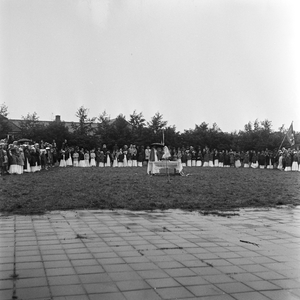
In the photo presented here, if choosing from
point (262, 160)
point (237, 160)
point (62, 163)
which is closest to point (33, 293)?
point (62, 163)

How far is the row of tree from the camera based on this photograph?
50.5 metres

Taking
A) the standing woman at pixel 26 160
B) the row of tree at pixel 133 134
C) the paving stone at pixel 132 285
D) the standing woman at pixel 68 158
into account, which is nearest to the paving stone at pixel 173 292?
the paving stone at pixel 132 285

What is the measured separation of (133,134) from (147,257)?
47.2 meters

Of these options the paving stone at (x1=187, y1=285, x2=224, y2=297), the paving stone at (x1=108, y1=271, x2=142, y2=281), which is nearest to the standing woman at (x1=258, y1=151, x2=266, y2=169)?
the paving stone at (x1=108, y1=271, x2=142, y2=281)

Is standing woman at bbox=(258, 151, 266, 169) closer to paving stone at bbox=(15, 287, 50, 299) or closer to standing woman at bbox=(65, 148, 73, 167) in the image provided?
standing woman at bbox=(65, 148, 73, 167)

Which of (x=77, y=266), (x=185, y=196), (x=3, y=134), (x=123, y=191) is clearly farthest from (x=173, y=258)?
(x=3, y=134)

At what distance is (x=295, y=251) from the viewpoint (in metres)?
6.12

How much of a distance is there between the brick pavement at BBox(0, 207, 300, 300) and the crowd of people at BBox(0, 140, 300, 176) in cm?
1488

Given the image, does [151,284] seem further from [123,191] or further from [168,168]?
[168,168]

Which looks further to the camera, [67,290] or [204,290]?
[204,290]

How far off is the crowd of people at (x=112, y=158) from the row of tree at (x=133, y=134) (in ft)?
37.6

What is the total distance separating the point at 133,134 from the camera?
52688 mm

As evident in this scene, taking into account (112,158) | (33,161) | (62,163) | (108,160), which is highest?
(112,158)

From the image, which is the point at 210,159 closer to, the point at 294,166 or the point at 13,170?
the point at 294,166
